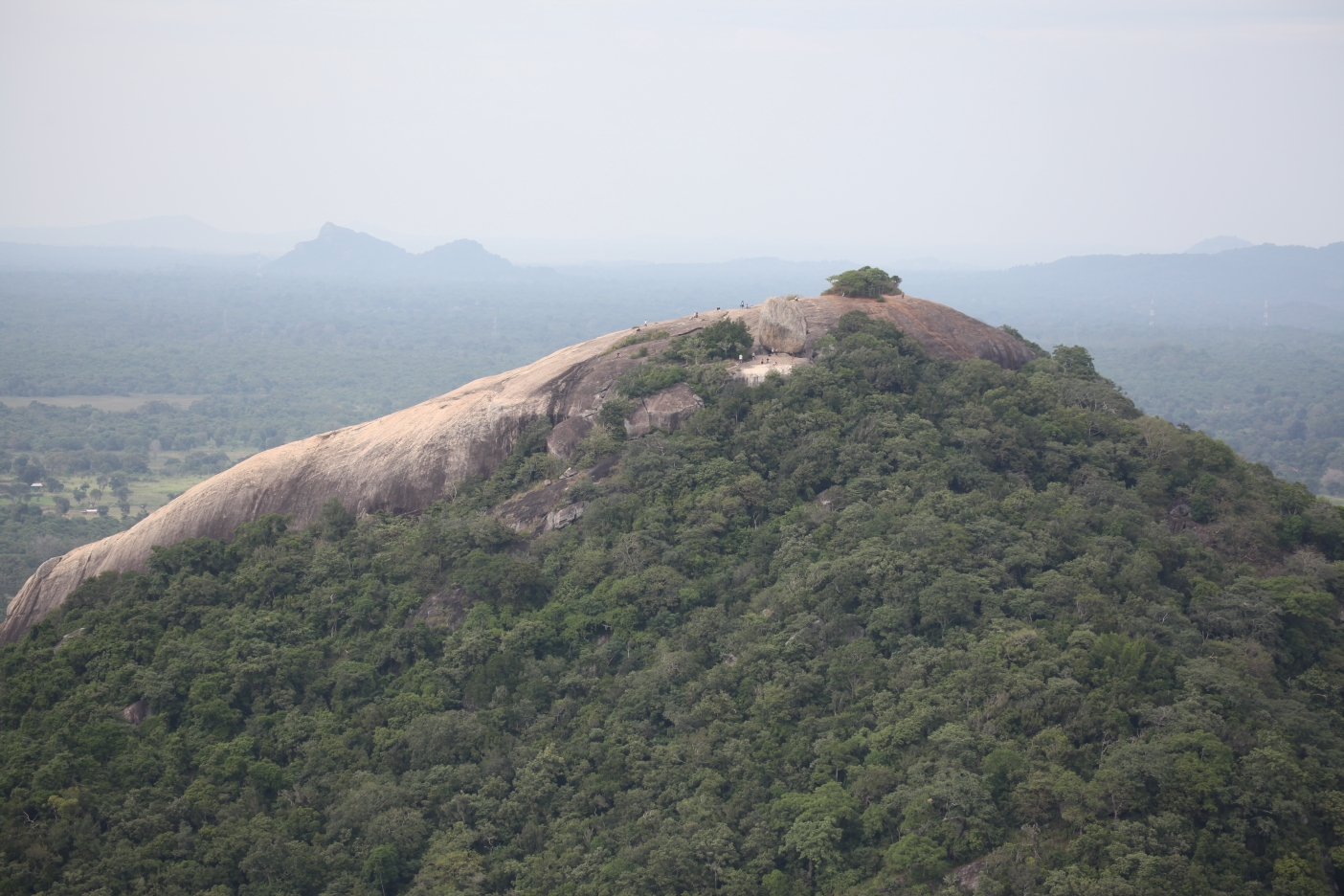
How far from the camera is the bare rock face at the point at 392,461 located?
1166 inches

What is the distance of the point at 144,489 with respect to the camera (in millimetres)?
76688

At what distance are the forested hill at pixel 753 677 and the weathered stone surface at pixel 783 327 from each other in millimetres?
2173

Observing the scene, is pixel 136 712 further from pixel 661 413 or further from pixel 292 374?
pixel 292 374

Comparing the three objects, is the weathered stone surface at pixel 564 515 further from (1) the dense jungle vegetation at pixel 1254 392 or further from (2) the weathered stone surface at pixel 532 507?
(1) the dense jungle vegetation at pixel 1254 392

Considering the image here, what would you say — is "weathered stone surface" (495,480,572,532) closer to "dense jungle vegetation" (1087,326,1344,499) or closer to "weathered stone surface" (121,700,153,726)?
"weathered stone surface" (121,700,153,726)

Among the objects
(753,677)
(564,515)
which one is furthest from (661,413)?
(753,677)

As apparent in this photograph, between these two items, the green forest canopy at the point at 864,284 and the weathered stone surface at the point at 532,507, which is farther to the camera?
the green forest canopy at the point at 864,284

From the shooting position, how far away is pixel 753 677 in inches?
891

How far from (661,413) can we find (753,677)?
32.0ft

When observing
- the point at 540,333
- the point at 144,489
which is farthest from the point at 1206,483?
the point at 540,333

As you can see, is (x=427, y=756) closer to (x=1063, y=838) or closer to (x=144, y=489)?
(x=1063, y=838)

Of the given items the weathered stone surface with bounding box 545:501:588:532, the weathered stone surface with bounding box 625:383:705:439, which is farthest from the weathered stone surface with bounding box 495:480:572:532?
the weathered stone surface with bounding box 625:383:705:439

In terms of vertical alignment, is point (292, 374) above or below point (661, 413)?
below

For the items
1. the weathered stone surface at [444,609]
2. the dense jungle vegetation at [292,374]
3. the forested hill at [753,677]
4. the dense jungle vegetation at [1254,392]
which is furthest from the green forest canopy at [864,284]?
the dense jungle vegetation at [1254,392]
